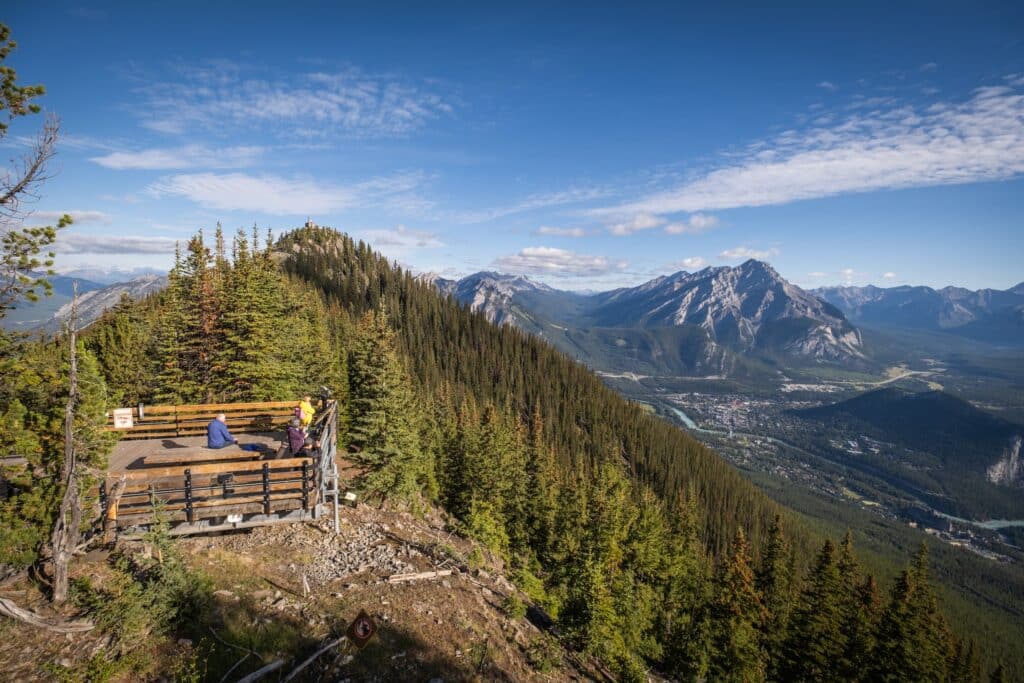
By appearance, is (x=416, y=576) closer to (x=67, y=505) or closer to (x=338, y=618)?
(x=338, y=618)

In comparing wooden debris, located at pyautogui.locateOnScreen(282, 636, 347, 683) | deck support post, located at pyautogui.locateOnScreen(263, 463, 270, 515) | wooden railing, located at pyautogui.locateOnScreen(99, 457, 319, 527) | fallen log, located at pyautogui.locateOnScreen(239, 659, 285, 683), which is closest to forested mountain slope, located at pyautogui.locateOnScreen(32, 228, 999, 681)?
wooden railing, located at pyautogui.locateOnScreen(99, 457, 319, 527)

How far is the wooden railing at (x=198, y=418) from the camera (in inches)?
717

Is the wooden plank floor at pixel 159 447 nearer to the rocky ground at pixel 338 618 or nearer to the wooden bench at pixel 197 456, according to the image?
the wooden bench at pixel 197 456

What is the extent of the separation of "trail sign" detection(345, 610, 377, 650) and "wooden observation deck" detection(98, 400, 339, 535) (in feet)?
19.5

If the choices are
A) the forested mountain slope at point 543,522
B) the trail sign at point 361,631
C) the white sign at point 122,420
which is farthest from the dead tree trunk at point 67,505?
the white sign at point 122,420

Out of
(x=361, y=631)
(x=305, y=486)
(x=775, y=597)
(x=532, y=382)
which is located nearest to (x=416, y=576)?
(x=305, y=486)

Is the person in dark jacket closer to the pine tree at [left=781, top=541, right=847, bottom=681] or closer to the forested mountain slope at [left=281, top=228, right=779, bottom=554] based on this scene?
the pine tree at [left=781, top=541, right=847, bottom=681]

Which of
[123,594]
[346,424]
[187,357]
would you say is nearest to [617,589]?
[346,424]

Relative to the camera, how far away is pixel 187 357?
31922 millimetres

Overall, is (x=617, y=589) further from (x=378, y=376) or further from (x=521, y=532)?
(x=378, y=376)

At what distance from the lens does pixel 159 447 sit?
1714cm

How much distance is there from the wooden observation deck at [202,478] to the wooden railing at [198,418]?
50 millimetres

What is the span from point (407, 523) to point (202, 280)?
24891 millimetres

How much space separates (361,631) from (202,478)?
7.70 metres
